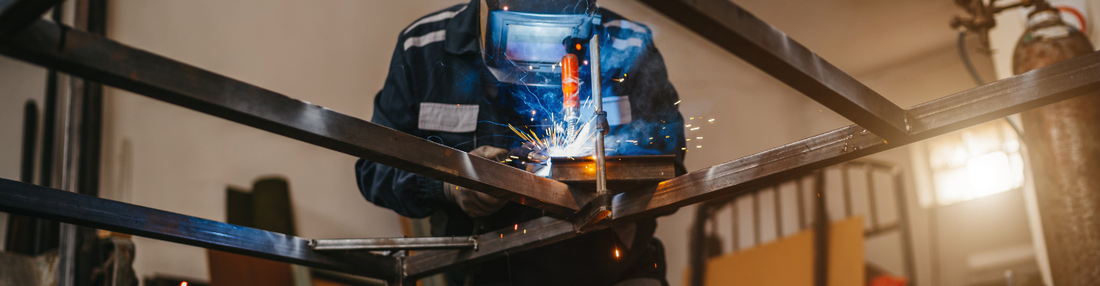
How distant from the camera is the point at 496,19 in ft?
5.08

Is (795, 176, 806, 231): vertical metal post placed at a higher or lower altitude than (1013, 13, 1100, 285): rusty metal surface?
higher

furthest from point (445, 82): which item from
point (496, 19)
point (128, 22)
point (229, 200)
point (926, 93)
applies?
point (926, 93)

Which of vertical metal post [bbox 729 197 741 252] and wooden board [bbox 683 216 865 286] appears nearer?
wooden board [bbox 683 216 865 286]

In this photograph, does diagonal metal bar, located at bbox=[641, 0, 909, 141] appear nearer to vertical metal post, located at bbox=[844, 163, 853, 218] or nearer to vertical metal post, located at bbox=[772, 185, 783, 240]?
vertical metal post, located at bbox=[772, 185, 783, 240]

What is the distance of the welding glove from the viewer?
4.43ft

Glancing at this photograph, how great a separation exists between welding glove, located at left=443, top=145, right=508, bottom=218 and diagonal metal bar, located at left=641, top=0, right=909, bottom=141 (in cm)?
59

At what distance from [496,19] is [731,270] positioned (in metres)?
2.95

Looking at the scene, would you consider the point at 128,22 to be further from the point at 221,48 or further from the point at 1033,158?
the point at 1033,158

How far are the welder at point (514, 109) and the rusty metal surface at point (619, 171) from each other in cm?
29

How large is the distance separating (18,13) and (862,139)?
3.67 ft

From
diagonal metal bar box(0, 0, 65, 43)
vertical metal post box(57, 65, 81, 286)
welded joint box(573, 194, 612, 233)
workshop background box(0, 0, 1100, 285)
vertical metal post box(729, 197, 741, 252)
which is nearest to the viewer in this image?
diagonal metal bar box(0, 0, 65, 43)

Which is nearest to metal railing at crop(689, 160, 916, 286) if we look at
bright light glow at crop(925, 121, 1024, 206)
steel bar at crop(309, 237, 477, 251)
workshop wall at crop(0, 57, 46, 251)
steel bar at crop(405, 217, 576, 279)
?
bright light glow at crop(925, 121, 1024, 206)

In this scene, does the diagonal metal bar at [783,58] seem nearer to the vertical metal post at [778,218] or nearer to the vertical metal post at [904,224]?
the vertical metal post at [778,218]

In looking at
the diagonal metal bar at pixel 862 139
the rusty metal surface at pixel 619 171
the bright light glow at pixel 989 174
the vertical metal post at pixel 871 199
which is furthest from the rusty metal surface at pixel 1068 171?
the bright light glow at pixel 989 174
